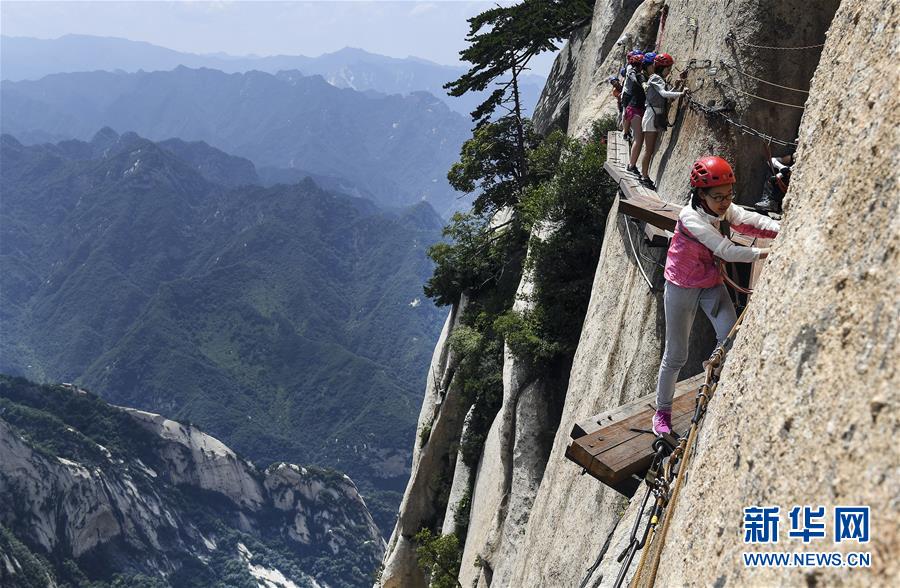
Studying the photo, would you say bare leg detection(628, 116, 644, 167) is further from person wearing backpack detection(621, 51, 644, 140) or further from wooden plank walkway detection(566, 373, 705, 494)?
wooden plank walkway detection(566, 373, 705, 494)

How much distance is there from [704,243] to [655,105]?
856 centimetres

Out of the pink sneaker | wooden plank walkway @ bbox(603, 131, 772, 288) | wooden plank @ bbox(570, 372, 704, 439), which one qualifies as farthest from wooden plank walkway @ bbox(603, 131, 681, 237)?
the pink sneaker

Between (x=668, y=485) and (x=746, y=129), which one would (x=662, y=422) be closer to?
(x=668, y=485)

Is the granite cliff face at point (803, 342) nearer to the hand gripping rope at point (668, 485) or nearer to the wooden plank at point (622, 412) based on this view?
the hand gripping rope at point (668, 485)

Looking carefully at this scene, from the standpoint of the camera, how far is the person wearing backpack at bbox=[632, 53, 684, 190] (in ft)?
49.5

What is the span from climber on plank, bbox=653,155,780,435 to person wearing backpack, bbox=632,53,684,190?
746 centimetres

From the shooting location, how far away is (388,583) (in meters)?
37.8

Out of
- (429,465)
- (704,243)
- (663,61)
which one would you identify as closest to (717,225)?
(704,243)

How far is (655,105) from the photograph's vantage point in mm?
15391

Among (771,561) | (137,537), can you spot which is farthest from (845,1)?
(137,537)

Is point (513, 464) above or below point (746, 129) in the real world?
below

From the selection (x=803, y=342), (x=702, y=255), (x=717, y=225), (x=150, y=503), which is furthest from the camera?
(x=150, y=503)

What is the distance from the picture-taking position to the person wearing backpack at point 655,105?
49.5 feet

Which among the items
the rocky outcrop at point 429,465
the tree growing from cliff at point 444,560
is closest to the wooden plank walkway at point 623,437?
the tree growing from cliff at point 444,560
